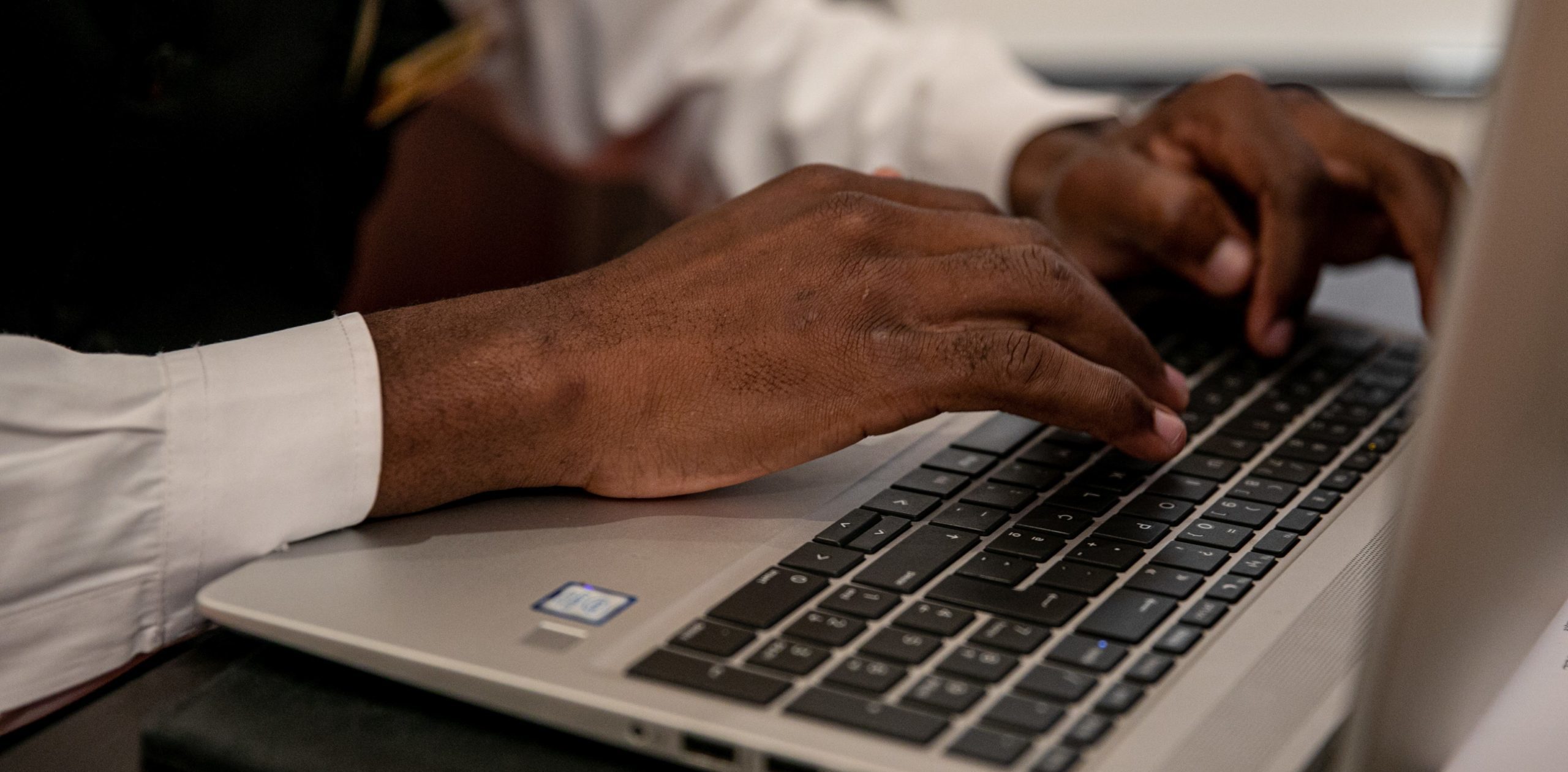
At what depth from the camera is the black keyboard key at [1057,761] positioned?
295 mm

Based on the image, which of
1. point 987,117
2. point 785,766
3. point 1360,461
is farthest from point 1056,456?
point 987,117

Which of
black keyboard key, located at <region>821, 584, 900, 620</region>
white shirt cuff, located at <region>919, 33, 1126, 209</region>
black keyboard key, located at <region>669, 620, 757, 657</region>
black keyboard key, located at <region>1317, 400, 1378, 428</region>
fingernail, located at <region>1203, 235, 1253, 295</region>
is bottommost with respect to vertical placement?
black keyboard key, located at <region>669, 620, 757, 657</region>

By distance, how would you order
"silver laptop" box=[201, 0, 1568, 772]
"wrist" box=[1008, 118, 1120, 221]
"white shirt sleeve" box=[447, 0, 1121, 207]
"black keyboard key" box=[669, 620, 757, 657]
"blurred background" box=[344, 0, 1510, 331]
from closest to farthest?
"silver laptop" box=[201, 0, 1568, 772] < "black keyboard key" box=[669, 620, 757, 657] < "wrist" box=[1008, 118, 1120, 221] < "white shirt sleeve" box=[447, 0, 1121, 207] < "blurred background" box=[344, 0, 1510, 331]

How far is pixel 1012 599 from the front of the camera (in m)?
0.37

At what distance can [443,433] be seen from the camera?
1.41 feet

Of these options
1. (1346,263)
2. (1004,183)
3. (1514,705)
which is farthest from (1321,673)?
(1004,183)

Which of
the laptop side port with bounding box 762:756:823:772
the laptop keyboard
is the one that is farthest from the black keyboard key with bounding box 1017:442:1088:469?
the laptop side port with bounding box 762:756:823:772

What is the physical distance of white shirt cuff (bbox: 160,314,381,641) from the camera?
16.3 inches

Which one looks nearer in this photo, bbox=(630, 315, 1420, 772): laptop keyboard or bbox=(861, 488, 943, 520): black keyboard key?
bbox=(630, 315, 1420, 772): laptop keyboard

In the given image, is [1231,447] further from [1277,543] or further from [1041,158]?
[1041,158]

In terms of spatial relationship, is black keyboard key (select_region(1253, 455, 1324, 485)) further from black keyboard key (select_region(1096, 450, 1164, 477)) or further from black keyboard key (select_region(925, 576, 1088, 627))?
black keyboard key (select_region(925, 576, 1088, 627))

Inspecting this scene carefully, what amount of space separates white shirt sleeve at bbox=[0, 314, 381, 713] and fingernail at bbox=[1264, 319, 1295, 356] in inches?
16.7

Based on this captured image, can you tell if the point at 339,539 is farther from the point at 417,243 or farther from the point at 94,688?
the point at 417,243

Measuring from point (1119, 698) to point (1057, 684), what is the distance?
0.05 ft
